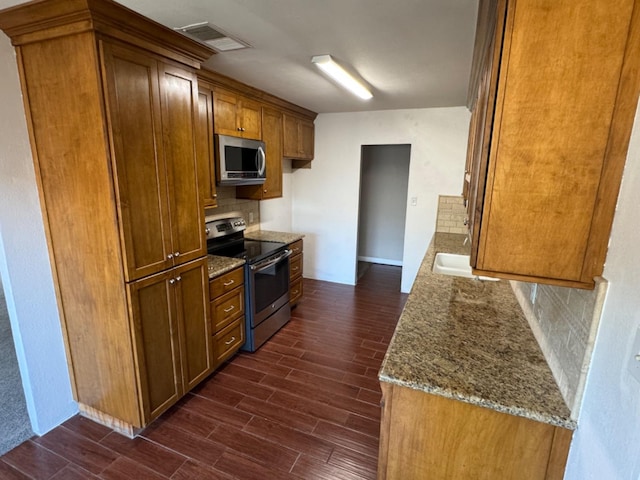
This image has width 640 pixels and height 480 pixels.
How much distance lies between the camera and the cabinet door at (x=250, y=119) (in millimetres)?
2963

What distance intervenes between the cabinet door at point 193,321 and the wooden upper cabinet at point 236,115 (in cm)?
124

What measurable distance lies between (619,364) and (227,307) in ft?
7.63

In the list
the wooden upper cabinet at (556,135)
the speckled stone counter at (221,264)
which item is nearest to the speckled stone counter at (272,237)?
the speckled stone counter at (221,264)

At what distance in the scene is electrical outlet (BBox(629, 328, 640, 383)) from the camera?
67 centimetres

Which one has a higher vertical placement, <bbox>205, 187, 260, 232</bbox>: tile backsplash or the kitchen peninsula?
<bbox>205, 187, 260, 232</bbox>: tile backsplash

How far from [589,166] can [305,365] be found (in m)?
2.43

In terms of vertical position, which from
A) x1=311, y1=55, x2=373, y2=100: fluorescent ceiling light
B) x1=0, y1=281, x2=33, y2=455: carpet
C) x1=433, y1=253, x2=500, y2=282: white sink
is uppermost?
x1=311, y1=55, x2=373, y2=100: fluorescent ceiling light

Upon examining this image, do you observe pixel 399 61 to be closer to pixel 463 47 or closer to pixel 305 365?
pixel 463 47

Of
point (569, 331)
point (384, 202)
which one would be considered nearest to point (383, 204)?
point (384, 202)

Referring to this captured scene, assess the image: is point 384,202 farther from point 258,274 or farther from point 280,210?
point 258,274

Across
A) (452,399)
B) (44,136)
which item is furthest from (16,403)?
(452,399)

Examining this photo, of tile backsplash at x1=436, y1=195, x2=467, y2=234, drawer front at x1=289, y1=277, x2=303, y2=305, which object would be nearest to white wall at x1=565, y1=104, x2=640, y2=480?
drawer front at x1=289, y1=277, x2=303, y2=305

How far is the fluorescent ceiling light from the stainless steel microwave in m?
0.97

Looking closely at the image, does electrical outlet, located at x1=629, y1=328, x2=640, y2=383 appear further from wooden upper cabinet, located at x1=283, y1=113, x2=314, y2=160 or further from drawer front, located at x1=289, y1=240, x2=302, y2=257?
wooden upper cabinet, located at x1=283, y1=113, x2=314, y2=160
